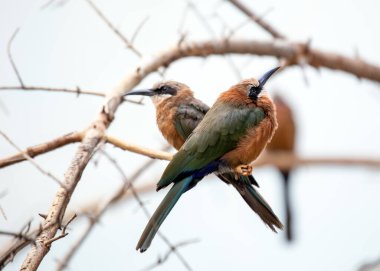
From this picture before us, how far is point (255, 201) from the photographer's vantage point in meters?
3.88

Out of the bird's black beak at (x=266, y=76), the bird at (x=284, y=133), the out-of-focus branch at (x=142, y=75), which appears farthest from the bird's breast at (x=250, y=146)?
the bird at (x=284, y=133)

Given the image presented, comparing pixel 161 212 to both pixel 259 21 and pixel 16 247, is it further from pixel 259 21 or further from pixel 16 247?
pixel 259 21

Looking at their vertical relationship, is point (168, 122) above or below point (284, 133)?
below

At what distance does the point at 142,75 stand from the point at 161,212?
110cm

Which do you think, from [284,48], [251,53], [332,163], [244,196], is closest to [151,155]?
[244,196]

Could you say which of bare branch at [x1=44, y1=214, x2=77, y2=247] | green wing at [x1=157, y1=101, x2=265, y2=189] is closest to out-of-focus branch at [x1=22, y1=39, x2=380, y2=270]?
bare branch at [x1=44, y1=214, x2=77, y2=247]

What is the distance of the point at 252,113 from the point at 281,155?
518cm

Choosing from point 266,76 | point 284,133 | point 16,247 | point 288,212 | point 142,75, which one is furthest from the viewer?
point 288,212

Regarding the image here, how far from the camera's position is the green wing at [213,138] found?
148 inches

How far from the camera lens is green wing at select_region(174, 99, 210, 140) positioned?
470 centimetres

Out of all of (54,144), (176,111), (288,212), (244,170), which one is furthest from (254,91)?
(288,212)

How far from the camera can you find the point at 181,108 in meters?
4.88

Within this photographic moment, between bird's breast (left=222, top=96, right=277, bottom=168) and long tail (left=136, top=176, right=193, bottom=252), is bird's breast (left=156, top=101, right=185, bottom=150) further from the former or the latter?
long tail (left=136, top=176, right=193, bottom=252)

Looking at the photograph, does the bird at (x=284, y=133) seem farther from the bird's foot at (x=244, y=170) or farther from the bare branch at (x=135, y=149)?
the bare branch at (x=135, y=149)
